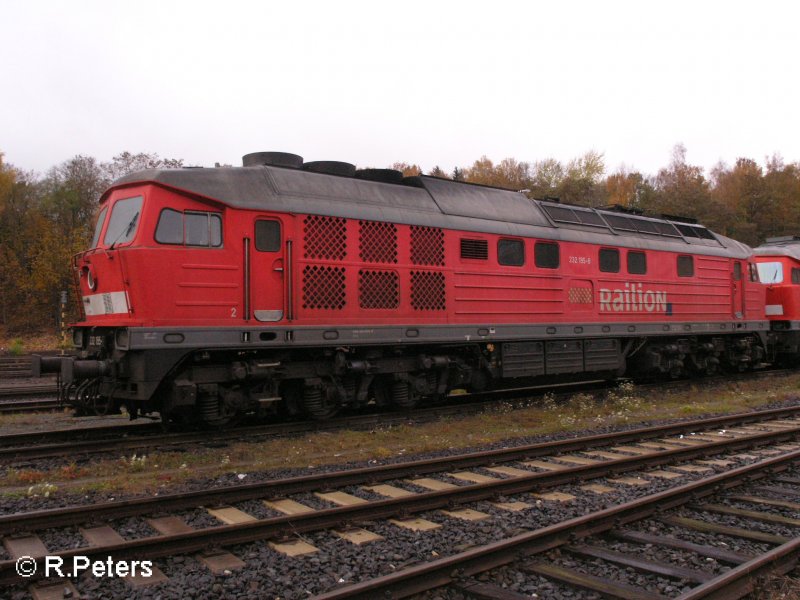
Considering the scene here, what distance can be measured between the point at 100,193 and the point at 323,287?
131ft

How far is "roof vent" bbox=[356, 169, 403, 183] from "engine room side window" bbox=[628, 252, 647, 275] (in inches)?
256

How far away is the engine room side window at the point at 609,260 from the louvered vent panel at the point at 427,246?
4742 millimetres

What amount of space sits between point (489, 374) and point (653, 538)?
7.61 meters

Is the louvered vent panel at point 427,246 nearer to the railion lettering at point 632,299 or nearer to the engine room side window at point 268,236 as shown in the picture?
the engine room side window at point 268,236

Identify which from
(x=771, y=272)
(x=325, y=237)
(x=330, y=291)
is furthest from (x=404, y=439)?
(x=771, y=272)

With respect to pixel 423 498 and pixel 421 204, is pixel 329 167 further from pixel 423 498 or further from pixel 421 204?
pixel 423 498

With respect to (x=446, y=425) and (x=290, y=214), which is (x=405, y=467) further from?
(x=290, y=214)

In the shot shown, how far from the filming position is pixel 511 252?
42.0ft

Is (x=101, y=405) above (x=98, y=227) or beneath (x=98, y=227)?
beneath

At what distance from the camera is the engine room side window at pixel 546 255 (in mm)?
13250

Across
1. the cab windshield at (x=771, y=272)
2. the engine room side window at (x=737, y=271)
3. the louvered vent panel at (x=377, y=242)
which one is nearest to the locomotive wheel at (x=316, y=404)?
the louvered vent panel at (x=377, y=242)

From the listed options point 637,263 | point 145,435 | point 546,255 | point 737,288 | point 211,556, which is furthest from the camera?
point 737,288

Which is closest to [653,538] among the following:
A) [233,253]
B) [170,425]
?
[233,253]

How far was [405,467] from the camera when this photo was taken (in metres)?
7.60
